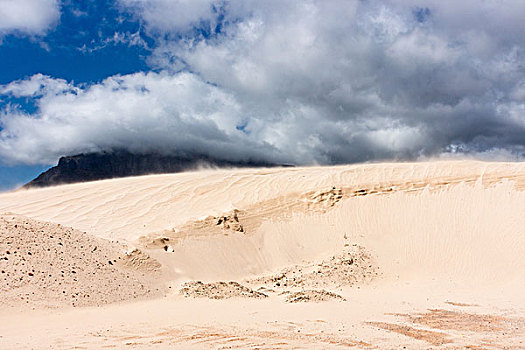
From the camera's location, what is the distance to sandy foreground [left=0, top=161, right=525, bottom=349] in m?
7.57

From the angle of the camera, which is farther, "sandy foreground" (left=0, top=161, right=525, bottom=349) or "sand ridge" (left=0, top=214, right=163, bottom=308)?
"sand ridge" (left=0, top=214, right=163, bottom=308)

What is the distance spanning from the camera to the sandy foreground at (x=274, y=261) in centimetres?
757

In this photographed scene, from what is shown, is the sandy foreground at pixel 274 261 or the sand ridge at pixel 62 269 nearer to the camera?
the sandy foreground at pixel 274 261

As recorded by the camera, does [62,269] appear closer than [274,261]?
Yes

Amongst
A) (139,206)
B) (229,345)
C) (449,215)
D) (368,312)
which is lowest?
(368,312)

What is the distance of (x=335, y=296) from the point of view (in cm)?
1144

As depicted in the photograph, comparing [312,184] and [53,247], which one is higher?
[312,184]

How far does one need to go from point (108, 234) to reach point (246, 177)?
9.92m

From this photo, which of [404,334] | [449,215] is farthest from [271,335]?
[449,215]

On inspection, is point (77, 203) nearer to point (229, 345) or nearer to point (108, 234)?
point (108, 234)

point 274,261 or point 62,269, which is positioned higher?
point 62,269

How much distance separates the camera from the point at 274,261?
15734 millimetres

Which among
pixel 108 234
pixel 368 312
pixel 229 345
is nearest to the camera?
pixel 229 345

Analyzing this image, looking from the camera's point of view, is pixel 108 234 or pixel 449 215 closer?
pixel 108 234
